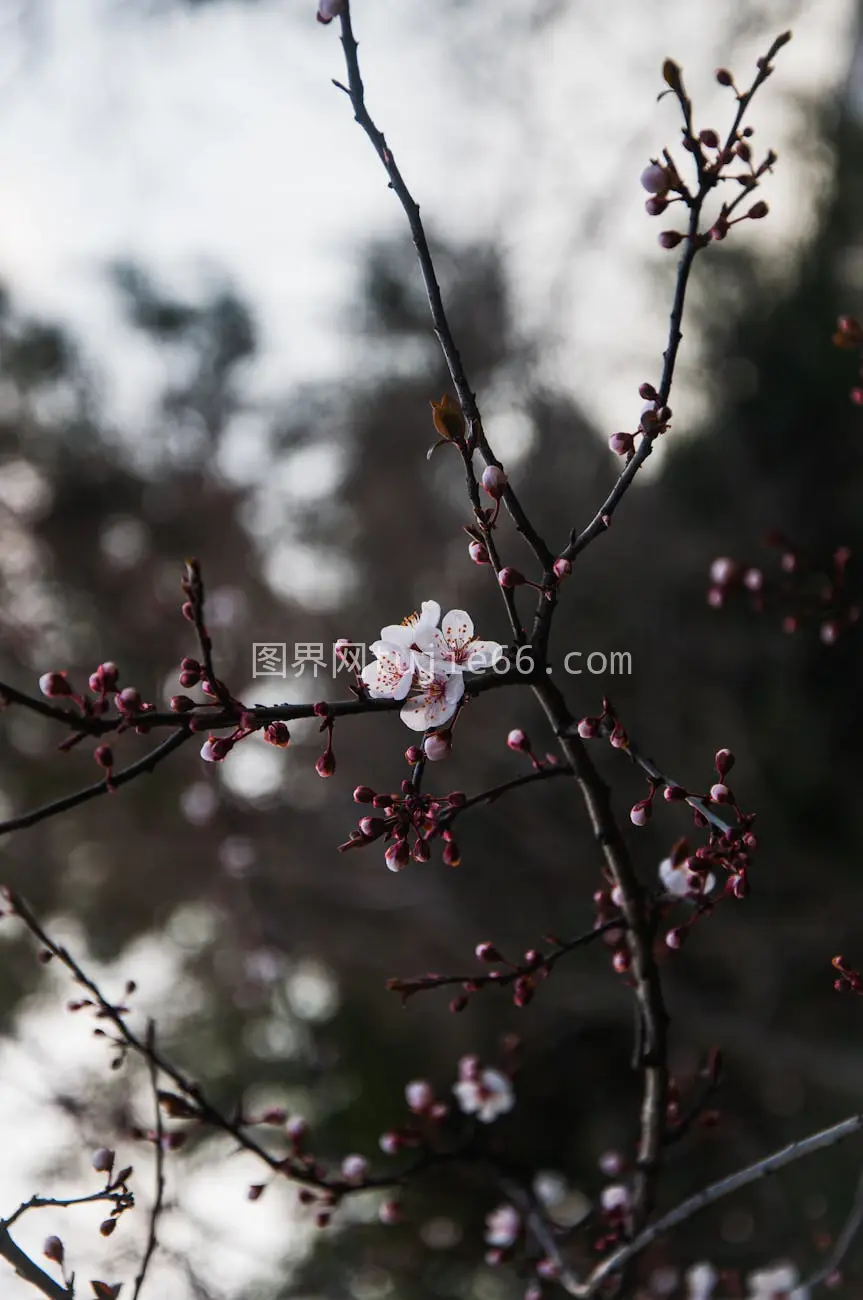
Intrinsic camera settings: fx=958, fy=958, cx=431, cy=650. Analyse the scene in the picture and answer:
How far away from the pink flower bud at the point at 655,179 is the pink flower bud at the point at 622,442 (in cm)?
13

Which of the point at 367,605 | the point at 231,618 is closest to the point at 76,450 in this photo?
the point at 231,618

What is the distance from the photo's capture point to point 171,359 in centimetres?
211

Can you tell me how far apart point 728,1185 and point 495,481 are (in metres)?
0.39

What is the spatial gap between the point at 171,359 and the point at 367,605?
2.27ft

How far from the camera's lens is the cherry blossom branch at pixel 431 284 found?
17.6 inches

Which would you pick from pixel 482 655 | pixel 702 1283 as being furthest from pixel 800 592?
pixel 702 1283

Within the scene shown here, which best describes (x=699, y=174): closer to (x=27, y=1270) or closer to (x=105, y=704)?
(x=105, y=704)

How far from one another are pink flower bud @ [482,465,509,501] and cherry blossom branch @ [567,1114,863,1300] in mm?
348

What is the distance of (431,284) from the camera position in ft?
1.49

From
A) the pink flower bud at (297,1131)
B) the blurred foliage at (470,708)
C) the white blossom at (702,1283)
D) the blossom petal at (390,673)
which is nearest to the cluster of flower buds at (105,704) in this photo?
the blossom petal at (390,673)

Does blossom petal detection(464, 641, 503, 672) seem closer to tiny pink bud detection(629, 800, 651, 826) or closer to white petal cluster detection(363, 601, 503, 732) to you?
white petal cluster detection(363, 601, 503, 732)

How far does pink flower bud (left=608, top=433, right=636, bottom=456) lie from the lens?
1.58 feet

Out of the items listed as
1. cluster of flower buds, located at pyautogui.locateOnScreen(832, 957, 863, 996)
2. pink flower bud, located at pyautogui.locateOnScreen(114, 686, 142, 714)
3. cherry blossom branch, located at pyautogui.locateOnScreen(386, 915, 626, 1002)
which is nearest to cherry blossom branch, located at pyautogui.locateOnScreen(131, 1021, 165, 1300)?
cherry blossom branch, located at pyautogui.locateOnScreen(386, 915, 626, 1002)

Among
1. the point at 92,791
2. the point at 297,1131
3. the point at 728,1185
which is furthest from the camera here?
the point at 297,1131
